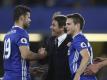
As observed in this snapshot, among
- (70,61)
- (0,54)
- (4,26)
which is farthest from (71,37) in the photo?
(4,26)

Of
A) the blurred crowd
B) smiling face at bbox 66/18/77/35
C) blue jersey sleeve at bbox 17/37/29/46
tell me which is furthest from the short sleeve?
the blurred crowd

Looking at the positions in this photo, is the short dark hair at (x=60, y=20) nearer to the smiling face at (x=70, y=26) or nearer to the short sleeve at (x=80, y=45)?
the smiling face at (x=70, y=26)

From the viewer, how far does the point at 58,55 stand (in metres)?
6.51

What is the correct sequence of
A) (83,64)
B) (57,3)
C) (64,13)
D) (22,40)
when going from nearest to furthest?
1. (83,64)
2. (22,40)
3. (64,13)
4. (57,3)

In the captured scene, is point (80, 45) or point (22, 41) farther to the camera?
point (22, 41)

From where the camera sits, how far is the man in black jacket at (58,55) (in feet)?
21.4

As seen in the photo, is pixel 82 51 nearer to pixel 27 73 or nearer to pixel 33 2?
pixel 27 73

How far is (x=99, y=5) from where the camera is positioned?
561 inches

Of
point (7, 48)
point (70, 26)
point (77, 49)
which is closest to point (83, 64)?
point (77, 49)

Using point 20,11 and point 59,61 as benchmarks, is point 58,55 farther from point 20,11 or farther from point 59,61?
point 20,11

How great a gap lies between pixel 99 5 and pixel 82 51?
336 inches

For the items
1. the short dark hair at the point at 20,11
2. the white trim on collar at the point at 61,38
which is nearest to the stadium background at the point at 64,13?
the white trim on collar at the point at 61,38

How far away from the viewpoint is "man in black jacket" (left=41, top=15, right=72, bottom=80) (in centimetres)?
651

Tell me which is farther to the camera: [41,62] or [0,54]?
[0,54]
